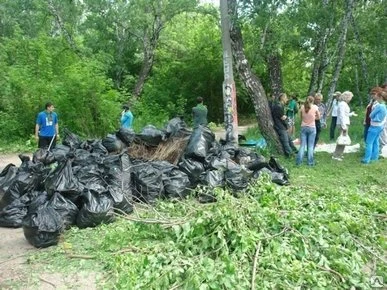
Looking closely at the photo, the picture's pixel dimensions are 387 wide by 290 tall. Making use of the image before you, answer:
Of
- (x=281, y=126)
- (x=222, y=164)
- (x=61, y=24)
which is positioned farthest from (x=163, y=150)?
(x=61, y=24)

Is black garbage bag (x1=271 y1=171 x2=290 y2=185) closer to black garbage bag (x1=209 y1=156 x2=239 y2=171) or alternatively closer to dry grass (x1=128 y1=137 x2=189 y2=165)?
black garbage bag (x1=209 y1=156 x2=239 y2=171)

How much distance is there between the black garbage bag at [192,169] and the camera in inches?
262

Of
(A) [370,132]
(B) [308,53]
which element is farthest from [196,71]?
(A) [370,132]

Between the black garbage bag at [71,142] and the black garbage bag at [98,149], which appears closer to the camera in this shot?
the black garbage bag at [98,149]

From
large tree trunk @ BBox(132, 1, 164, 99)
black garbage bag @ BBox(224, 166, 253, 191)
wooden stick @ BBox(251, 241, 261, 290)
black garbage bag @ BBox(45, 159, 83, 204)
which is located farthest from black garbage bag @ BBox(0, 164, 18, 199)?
large tree trunk @ BBox(132, 1, 164, 99)

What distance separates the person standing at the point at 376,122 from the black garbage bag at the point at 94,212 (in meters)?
5.36

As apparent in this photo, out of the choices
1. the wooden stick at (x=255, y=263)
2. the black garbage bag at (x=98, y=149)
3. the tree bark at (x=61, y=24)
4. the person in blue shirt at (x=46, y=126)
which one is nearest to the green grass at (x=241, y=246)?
the wooden stick at (x=255, y=263)

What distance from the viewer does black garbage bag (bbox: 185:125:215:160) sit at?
7.05 m

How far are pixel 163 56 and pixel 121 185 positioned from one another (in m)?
15.9

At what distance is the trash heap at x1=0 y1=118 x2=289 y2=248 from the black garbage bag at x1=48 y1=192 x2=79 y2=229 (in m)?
0.01

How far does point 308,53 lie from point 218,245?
38.1 feet

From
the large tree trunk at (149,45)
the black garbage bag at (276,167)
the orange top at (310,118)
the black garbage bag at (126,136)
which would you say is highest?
the large tree trunk at (149,45)

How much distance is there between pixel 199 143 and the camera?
7.23 m

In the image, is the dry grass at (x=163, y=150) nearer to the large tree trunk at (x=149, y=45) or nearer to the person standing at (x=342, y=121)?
the person standing at (x=342, y=121)
